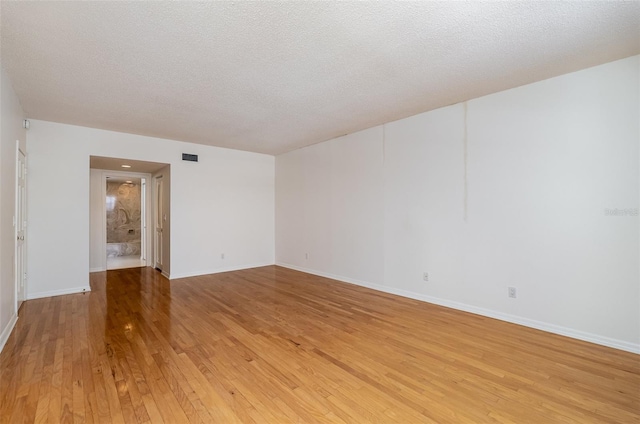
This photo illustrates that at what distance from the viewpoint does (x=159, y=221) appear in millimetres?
6547

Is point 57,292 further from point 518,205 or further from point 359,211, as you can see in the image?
point 518,205

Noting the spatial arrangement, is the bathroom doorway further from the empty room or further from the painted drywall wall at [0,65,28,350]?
the painted drywall wall at [0,65,28,350]

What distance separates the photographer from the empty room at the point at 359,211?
2.01 metres

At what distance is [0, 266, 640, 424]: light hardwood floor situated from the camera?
6.02ft

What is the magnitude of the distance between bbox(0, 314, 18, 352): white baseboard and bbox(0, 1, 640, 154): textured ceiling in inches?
101

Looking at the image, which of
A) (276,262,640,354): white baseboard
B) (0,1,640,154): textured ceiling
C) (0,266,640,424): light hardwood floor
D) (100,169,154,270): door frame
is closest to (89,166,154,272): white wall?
(100,169,154,270): door frame

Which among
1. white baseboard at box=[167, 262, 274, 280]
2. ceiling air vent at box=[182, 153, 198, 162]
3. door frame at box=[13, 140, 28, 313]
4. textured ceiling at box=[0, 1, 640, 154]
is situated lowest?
white baseboard at box=[167, 262, 274, 280]

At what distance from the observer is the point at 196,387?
82.1 inches

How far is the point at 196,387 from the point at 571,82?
176 inches

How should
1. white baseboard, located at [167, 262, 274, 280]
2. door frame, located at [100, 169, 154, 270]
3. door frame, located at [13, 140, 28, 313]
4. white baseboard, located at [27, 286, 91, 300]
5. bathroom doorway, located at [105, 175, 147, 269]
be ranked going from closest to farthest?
door frame, located at [13, 140, 28, 313]
white baseboard, located at [27, 286, 91, 300]
white baseboard, located at [167, 262, 274, 280]
door frame, located at [100, 169, 154, 270]
bathroom doorway, located at [105, 175, 147, 269]

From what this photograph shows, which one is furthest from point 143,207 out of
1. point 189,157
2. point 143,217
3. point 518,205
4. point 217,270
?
point 518,205

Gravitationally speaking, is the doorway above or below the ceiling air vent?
below

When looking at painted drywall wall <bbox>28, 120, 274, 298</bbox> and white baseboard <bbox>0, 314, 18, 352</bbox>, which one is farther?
painted drywall wall <bbox>28, 120, 274, 298</bbox>

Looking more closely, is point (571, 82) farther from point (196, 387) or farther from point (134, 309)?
point (134, 309)
